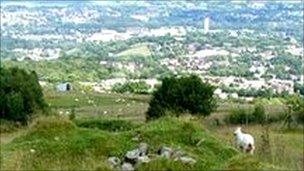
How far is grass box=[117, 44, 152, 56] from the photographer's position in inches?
7003

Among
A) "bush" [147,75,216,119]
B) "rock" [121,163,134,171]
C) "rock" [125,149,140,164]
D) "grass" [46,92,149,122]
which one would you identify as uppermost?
"rock" [121,163,134,171]

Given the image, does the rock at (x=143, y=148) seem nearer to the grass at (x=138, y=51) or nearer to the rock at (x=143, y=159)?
the rock at (x=143, y=159)

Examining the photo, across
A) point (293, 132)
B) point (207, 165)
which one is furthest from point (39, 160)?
point (293, 132)

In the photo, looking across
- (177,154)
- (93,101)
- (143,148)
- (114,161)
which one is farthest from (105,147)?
(93,101)

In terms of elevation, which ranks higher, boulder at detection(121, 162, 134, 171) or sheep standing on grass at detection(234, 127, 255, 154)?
boulder at detection(121, 162, 134, 171)

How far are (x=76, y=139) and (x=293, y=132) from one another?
44.2ft

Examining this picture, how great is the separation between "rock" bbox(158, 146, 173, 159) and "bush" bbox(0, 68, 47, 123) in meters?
24.4

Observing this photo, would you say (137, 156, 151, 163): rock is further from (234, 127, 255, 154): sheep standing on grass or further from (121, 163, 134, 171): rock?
(234, 127, 255, 154): sheep standing on grass

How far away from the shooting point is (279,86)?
113250 millimetres

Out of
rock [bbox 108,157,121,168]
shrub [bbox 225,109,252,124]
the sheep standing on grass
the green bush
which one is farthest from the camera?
the green bush

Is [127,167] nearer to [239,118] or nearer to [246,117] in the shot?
[246,117]

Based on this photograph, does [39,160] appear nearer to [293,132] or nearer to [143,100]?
[293,132]

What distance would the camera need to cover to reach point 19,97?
4238cm

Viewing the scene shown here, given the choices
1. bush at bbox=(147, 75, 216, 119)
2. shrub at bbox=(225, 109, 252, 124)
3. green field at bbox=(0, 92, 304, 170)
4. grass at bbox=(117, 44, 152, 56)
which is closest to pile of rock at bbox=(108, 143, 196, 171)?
green field at bbox=(0, 92, 304, 170)
